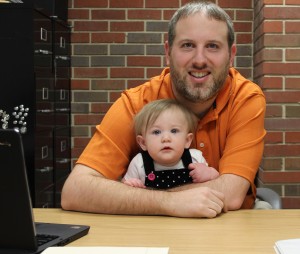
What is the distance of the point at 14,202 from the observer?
1.11 meters

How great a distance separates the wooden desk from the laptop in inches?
6.1

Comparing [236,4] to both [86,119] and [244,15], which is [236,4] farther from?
[86,119]

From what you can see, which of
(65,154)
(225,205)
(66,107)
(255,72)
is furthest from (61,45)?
(225,205)

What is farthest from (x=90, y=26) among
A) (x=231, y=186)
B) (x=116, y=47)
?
(x=231, y=186)

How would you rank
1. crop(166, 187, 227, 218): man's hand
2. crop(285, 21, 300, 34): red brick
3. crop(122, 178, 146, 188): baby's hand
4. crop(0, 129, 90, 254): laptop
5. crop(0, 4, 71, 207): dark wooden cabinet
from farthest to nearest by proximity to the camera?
crop(285, 21, 300, 34): red brick
crop(0, 4, 71, 207): dark wooden cabinet
crop(122, 178, 146, 188): baby's hand
crop(166, 187, 227, 218): man's hand
crop(0, 129, 90, 254): laptop

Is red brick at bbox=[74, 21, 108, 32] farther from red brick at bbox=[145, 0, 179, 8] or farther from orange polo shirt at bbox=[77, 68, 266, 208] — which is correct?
orange polo shirt at bbox=[77, 68, 266, 208]

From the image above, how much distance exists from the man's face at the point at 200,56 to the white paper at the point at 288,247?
3.18 feet

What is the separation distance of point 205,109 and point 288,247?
3.48 ft

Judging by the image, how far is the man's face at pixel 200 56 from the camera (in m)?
2.05

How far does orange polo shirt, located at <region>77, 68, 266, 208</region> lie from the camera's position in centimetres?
195

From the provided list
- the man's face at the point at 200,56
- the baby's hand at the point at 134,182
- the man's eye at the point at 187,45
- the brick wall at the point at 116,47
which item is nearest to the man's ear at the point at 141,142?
the baby's hand at the point at 134,182

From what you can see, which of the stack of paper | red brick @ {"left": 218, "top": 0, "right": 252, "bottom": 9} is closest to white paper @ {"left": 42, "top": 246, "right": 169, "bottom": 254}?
the stack of paper

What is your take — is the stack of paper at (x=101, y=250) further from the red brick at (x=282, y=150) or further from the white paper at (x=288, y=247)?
the red brick at (x=282, y=150)

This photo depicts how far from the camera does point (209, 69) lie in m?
2.07
